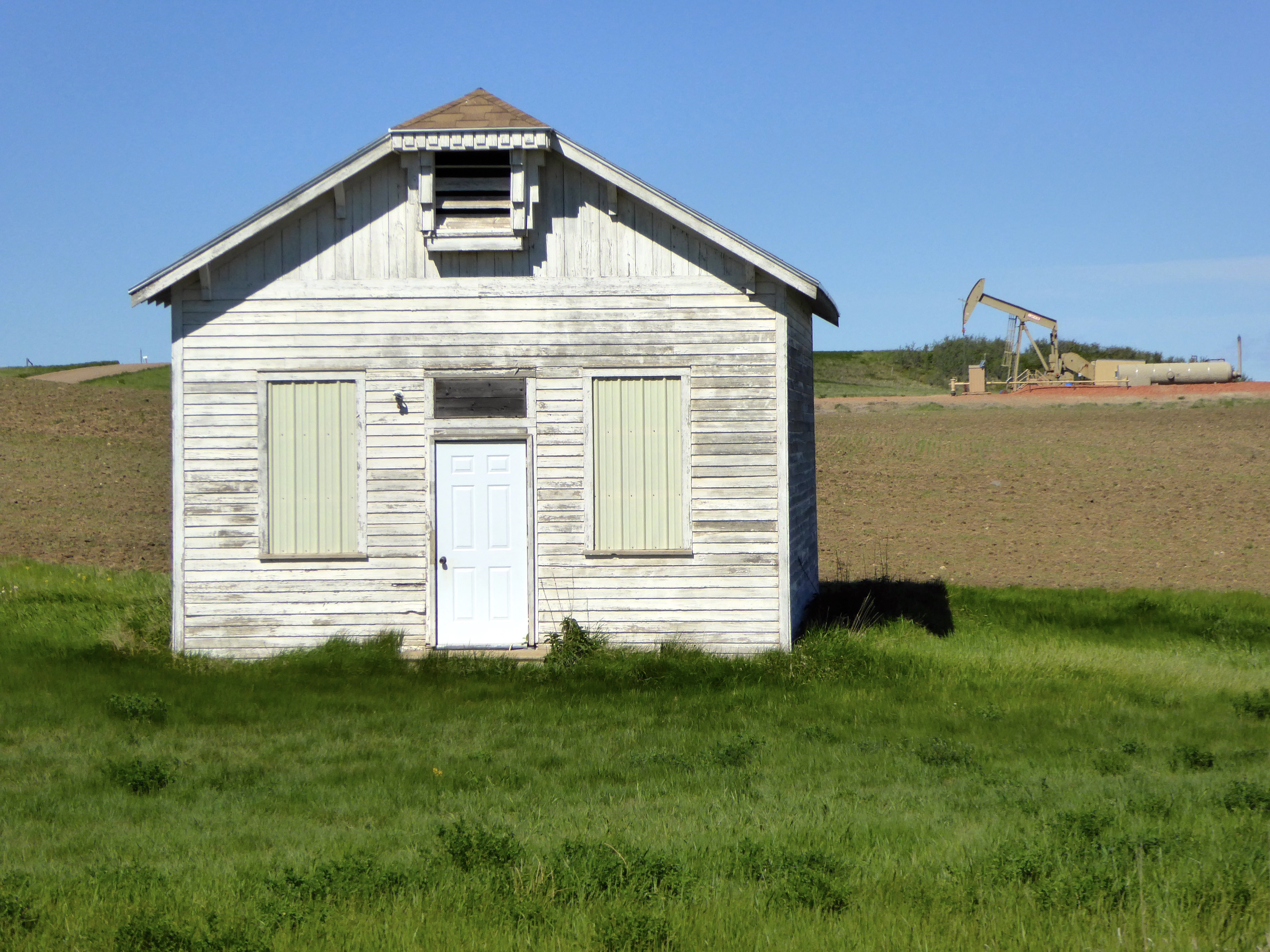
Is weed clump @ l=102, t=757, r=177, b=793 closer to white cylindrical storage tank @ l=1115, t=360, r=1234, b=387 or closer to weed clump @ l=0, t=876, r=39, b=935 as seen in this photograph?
weed clump @ l=0, t=876, r=39, b=935

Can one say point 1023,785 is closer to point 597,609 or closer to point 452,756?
point 452,756

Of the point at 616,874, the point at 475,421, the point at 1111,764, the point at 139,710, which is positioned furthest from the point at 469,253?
the point at 616,874

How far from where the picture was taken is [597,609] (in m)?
11.7

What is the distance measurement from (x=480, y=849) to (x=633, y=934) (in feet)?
4.08

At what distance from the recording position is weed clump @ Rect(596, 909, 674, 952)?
4.63 metres

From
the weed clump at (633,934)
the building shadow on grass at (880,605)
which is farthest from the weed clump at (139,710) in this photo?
the building shadow on grass at (880,605)

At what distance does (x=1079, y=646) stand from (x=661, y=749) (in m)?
6.69

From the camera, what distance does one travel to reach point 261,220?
1163 centimetres

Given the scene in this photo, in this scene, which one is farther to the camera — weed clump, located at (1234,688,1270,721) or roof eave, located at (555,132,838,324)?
roof eave, located at (555,132,838,324)

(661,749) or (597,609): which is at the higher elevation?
(597,609)

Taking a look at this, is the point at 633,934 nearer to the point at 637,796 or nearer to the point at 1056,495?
the point at 637,796

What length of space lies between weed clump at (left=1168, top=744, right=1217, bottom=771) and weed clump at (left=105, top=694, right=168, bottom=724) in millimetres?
7763

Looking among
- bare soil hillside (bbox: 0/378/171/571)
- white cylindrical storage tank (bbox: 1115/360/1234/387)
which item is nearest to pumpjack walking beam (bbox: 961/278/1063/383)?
white cylindrical storage tank (bbox: 1115/360/1234/387)

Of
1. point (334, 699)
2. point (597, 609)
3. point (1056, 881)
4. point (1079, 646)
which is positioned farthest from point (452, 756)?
point (1079, 646)
